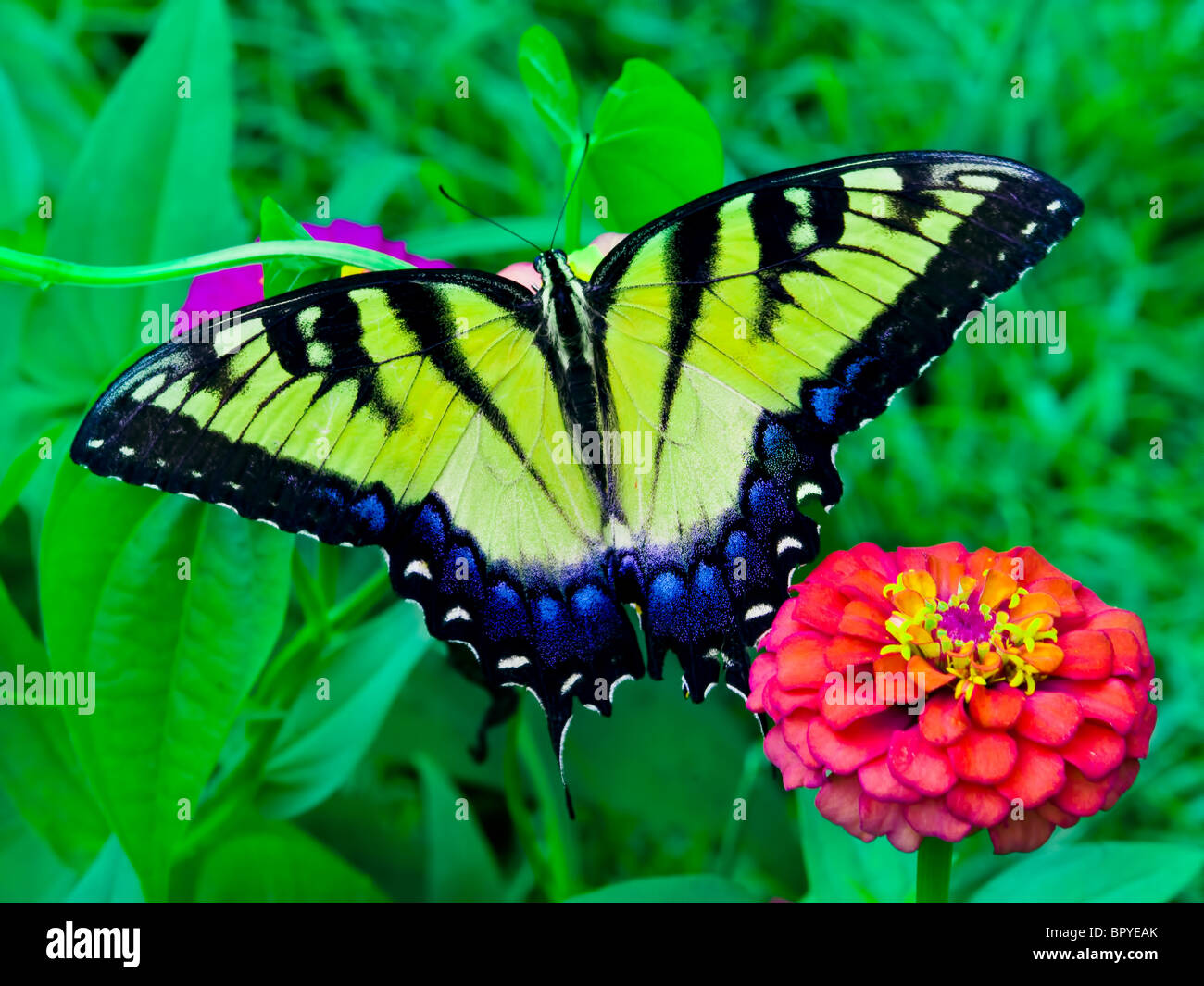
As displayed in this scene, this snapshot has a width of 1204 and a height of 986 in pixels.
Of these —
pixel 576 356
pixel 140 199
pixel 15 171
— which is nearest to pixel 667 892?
pixel 576 356

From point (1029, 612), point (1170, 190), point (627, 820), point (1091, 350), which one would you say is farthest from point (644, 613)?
point (1170, 190)

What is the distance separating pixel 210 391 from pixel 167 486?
0.22 feet

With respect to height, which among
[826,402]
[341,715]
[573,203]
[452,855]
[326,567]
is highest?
[573,203]

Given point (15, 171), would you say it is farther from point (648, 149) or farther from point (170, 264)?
point (648, 149)

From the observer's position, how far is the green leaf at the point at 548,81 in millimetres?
809

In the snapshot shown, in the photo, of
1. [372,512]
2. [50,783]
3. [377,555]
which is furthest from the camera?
[377,555]

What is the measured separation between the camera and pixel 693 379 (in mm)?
814

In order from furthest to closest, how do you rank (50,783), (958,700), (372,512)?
(50,783) < (372,512) < (958,700)

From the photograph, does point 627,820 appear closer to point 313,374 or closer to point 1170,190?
point 313,374

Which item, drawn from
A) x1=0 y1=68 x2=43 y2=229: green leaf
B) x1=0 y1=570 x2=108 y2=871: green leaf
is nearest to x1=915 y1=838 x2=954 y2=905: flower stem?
x1=0 y1=570 x2=108 y2=871: green leaf

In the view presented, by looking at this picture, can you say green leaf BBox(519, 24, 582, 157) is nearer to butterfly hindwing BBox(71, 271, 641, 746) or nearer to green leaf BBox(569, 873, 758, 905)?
butterfly hindwing BBox(71, 271, 641, 746)

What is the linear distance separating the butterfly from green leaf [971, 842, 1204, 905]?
0.24 meters

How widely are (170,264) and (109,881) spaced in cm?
41

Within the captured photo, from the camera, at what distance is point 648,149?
852 mm
